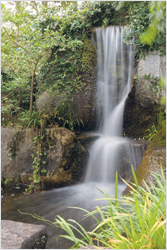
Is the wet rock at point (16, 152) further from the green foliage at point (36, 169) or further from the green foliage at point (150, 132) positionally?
the green foliage at point (150, 132)

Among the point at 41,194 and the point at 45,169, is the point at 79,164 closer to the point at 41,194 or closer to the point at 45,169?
the point at 45,169

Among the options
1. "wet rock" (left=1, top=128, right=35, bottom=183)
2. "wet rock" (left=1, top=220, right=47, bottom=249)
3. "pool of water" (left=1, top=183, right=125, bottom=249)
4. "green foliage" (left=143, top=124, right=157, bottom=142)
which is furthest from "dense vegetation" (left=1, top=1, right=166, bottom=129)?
"wet rock" (left=1, top=220, right=47, bottom=249)

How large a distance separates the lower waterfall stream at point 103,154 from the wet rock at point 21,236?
0.40 meters

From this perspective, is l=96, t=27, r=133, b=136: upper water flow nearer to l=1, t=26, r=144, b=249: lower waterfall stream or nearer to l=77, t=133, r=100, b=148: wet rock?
l=1, t=26, r=144, b=249: lower waterfall stream

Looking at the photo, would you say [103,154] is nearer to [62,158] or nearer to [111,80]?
[62,158]

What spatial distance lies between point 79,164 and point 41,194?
1.11 metres

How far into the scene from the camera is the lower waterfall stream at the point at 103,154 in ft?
11.1

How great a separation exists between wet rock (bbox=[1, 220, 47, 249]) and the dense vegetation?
2781mm

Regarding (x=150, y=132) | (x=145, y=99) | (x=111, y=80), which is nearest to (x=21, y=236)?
(x=150, y=132)

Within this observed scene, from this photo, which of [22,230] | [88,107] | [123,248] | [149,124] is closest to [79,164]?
[88,107]

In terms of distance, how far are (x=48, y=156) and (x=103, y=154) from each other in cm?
129

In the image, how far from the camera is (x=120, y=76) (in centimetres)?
624

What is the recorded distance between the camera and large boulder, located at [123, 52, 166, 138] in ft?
17.5

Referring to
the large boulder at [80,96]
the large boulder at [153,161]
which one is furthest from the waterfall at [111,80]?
the large boulder at [153,161]
